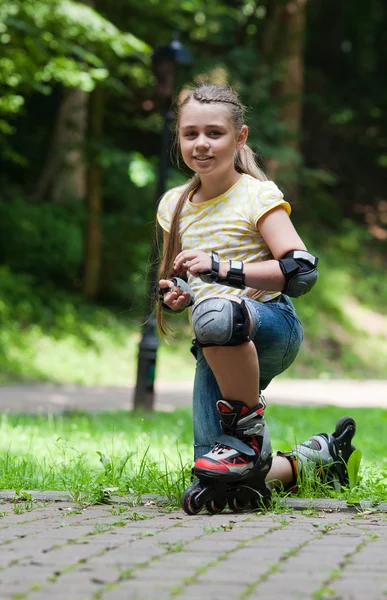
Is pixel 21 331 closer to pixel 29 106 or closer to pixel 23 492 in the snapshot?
pixel 29 106

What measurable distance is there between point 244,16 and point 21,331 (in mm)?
11013

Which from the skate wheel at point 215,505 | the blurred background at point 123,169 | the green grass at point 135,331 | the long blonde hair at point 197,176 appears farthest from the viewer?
the green grass at point 135,331

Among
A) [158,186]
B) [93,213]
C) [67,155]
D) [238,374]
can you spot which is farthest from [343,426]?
[67,155]

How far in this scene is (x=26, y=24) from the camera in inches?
473

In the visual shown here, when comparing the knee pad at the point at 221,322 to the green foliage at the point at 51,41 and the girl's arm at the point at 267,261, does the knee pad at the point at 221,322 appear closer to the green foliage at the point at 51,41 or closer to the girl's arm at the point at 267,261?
the girl's arm at the point at 267,261

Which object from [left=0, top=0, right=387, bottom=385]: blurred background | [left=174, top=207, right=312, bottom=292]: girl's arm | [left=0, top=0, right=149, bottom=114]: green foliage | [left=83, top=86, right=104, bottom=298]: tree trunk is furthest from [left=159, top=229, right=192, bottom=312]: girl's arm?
[left=83, top=86, right=104, bottom=298]: tree trunk

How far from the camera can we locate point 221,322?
12.9ft

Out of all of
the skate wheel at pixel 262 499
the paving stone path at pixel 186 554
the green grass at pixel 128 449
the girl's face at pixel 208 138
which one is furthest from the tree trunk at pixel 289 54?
the paving stone path at pixel 186 554

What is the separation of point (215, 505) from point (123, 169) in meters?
16.0

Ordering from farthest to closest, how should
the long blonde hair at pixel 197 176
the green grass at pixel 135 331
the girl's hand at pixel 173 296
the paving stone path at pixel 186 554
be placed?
the green grass at pixel 135 331
the long blonde hair at pixel 197 176
the girl's hand at pixel 173 296
the paving stone path at pixel 186 554

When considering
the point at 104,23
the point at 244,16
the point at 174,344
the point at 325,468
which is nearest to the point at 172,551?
the point at 325,468

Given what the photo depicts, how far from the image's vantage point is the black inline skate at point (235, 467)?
A: 4027 millimetres

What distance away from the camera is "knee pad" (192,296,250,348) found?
395 cm

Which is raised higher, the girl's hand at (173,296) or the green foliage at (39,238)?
the green foliage at (39,238)
